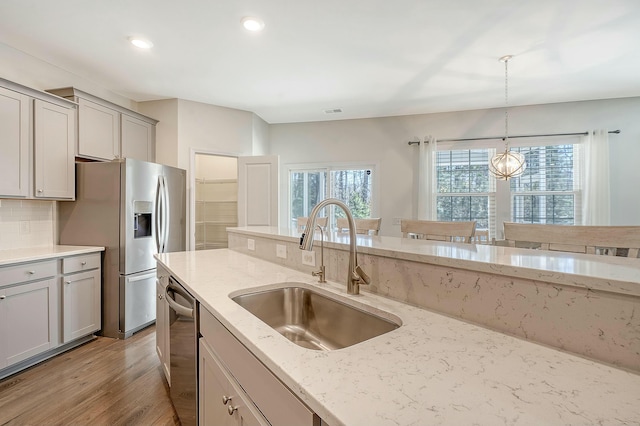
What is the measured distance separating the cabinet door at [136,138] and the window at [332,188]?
7.24ft

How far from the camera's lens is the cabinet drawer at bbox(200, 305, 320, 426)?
594 mm

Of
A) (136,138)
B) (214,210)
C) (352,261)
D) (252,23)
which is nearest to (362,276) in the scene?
(352,261)

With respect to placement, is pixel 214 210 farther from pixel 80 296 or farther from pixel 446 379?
pixel 446 379

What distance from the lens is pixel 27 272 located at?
2.21m

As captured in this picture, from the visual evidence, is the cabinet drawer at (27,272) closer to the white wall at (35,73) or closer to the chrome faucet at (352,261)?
the white wall at (35,73)

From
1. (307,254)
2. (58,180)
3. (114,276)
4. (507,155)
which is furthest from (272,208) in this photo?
(507,155)

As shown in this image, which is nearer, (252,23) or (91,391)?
(91,391)

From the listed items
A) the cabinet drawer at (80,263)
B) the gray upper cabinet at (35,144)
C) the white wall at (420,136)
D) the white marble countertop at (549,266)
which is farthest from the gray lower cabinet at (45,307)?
the white wall at (420,136)

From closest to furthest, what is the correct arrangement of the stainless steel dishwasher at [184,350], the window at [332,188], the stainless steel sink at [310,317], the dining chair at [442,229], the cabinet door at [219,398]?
the cabinet door at [219,398]
the stainless steel sink at [310,317]
the stainless steel dishwasher at [184,350]
the dining chair at [442,229]
the window at [332,188]

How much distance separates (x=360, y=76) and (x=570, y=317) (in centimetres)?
318

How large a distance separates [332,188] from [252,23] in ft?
9.87

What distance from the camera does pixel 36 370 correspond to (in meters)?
2.23

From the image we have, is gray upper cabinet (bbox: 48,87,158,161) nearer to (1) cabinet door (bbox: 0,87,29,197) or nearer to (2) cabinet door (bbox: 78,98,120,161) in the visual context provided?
(2) cabinet door (bbox: 78,98,120,161)

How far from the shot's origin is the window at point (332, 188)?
4.92m
